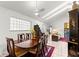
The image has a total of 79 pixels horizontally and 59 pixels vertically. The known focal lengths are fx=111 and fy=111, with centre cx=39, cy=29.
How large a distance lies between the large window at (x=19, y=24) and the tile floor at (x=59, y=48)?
0.33 meters

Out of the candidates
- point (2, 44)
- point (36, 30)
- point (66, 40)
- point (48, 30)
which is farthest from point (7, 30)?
point (66, 40)

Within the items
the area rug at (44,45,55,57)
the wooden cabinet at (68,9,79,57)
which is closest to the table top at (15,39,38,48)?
the area rug at (44,45,55,57)

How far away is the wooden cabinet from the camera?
131 cm

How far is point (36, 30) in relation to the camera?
55.0 inches

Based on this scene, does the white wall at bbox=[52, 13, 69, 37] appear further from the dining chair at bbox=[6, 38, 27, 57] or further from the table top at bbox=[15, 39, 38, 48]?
the dining chair at bbox=[6, 38, 27, 57]

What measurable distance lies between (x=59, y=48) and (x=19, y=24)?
0.58 metres

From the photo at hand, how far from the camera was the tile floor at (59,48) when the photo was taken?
1373mm

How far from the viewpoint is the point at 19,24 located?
4.54 feet

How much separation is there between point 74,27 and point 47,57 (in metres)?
0.50

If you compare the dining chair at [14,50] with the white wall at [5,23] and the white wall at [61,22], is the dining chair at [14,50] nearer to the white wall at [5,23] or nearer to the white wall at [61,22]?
the white wall at [5,23]

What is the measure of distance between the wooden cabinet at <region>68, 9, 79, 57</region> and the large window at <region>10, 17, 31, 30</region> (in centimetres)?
52

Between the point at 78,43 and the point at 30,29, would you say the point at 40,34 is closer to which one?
the point at 30,29

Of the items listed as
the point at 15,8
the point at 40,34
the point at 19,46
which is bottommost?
the point at 19,46

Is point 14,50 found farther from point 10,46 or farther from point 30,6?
point 30,6
